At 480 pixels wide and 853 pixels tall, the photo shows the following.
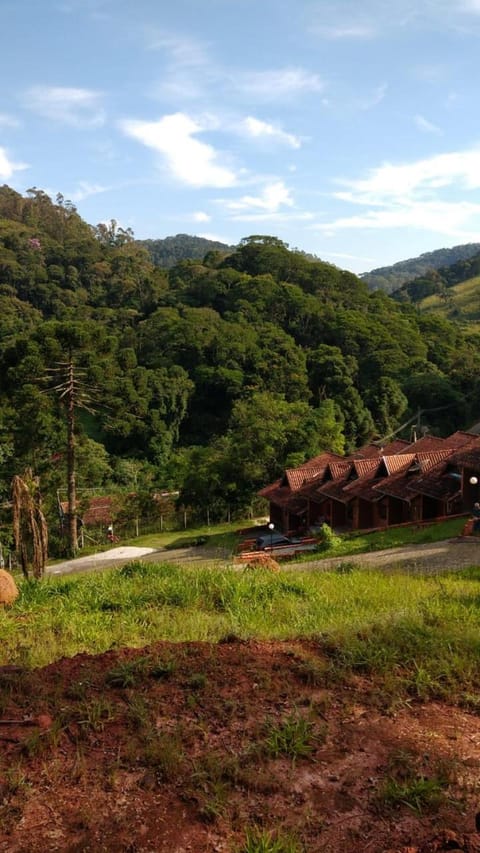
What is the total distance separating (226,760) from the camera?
4086 millimetres

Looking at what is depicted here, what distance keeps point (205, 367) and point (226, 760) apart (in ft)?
155

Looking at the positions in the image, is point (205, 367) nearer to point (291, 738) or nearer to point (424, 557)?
point (424, 557)

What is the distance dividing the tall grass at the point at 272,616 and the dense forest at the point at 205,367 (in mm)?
13427

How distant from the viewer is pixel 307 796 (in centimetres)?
379

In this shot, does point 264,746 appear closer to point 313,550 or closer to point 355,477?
point 313,550

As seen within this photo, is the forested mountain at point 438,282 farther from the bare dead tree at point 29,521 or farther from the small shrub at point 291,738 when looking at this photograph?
the small shrub at point 291,738

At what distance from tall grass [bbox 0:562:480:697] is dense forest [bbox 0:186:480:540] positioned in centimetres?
1343

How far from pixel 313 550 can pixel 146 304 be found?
2081 inches

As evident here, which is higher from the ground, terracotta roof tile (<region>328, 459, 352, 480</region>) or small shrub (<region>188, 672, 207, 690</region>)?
small shrub (<region>188, 672, 207, 690</region>)

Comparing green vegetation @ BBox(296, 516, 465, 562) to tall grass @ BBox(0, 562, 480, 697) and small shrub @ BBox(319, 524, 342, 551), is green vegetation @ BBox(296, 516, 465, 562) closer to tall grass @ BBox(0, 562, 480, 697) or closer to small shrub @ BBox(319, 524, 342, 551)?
small shrub @ BBox(319, 524, 342, 551)

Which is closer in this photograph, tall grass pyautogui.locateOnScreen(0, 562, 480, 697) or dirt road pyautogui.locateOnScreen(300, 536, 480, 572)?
tall grass pyautogui.locateOnScreen(0, 562, 480, 697)

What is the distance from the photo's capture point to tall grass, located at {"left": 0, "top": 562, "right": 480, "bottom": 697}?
5.57 m

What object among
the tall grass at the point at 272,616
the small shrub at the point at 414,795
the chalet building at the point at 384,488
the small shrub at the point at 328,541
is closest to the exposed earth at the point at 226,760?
the small shrub at the point at 414,795

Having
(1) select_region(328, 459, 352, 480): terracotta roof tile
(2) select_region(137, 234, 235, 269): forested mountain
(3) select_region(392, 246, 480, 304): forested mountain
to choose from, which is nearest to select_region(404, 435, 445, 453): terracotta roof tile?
(1) select_region(328, 459, 352, 480): terracotta roof tile
